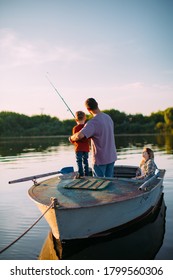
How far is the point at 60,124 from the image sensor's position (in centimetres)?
9200

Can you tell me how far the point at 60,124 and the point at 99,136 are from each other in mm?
86411

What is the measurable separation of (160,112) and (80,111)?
9118 cm

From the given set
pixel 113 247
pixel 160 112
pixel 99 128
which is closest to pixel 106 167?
pixel 99 128

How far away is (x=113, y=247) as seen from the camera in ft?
18.2

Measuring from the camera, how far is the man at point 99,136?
233 inches

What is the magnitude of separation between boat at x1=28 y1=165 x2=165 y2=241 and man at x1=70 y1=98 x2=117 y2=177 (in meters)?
0.29

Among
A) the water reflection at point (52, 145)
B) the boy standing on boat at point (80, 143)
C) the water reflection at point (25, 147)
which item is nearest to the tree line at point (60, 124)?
the water reflection at point (52, 145)

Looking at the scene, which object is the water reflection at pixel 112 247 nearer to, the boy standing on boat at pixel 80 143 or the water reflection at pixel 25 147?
the boy standing on boat at pixel 80 143

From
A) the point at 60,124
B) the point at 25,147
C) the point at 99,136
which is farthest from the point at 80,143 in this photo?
the point at 60,124

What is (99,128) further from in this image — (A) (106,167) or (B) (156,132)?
(B) (156,132)

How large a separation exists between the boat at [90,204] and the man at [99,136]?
287mm

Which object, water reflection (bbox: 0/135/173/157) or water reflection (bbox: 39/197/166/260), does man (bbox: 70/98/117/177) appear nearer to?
water reflection (bbox: 39/197/166/260)

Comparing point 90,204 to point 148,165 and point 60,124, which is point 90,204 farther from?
point 60,124
